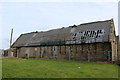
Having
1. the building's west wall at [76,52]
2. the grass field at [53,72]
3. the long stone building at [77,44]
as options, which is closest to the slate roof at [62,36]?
the long stone building at [77,44]

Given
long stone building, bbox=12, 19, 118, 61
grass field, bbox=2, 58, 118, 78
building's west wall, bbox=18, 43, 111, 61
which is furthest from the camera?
long stone building, bbox=12, 19, 118, 61

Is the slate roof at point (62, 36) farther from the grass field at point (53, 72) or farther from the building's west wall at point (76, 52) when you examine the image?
the grass field at point (53, 72)

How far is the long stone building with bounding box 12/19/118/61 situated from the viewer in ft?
113

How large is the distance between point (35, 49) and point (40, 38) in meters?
4.16

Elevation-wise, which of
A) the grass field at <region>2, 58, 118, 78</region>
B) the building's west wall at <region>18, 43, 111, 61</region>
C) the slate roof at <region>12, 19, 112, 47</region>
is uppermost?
the slate roof at <region>12, 19, 112, 47</region>

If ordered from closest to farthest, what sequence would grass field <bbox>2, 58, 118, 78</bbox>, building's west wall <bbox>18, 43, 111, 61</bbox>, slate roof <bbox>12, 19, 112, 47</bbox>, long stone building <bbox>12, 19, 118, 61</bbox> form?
grass field <bbox>2, 58, 118, 78</bbox>, building's west wall <bbox>18, 43, 111, 61</bbox>, long stone building <bbox>12, 19, 118, 61</bbox>, slate roof <bbox>12, 19, 112, 47</bbox>

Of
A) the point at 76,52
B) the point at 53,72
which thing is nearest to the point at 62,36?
the point at 76,52

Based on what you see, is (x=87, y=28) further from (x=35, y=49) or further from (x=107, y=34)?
(x=35, y=49)

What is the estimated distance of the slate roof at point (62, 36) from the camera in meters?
37.3

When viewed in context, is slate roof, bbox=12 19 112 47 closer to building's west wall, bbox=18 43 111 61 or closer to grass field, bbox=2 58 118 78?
building's west wall, bbox=18 43 111 61

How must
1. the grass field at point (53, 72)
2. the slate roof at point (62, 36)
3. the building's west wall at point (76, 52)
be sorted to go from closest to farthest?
the grass field at point (53, 72) < the building's west wall at point (76, 52) < the slate roof at point (62, 36)

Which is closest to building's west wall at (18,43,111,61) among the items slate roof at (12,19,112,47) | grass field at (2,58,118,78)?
slate roof at (12,19,112,47)

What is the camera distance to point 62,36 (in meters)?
43.6

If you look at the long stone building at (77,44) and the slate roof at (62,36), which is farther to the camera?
the slate roof at (62,36)
